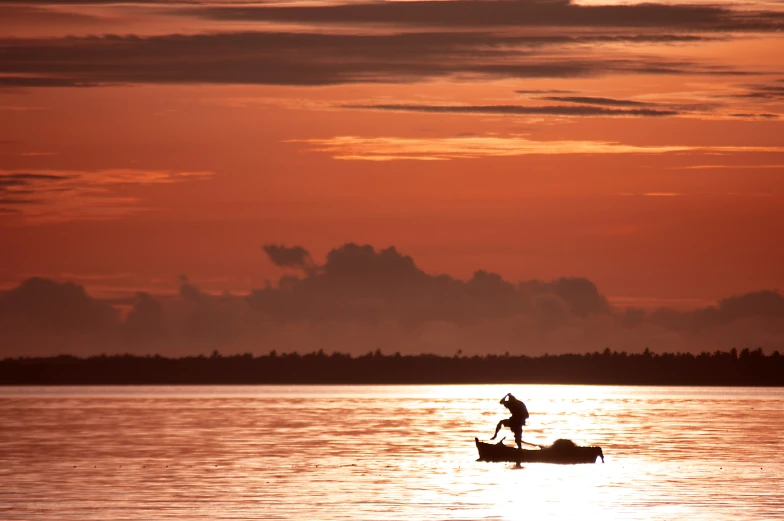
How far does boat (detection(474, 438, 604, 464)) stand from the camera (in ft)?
184

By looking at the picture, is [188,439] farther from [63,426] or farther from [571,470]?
[571,470]

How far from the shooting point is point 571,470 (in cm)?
5534

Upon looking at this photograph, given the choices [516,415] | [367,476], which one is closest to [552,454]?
[516,415]

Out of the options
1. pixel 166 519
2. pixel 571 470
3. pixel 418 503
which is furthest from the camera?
pixel 571 470

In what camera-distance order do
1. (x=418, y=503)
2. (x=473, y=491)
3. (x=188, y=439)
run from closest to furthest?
(x=418, y=503)
(x=473, y=491)
(x=188, y=439)

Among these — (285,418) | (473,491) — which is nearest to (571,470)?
(473,491)

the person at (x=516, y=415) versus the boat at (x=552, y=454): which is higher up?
→ the person at (x=516, y=415)

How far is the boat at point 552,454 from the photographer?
56.2 meters

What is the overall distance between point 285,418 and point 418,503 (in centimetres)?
7037

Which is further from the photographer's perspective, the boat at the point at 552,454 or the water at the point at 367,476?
the boat at the point at 552,454

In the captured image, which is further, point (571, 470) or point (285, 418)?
point (285, 418)

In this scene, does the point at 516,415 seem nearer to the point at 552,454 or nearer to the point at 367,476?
the point at 552,454

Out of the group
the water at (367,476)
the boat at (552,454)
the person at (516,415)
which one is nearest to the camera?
the water at (367,476)

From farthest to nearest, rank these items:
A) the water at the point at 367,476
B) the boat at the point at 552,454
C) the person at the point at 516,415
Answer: the boat at the point at 552,454
the person at the point at 516,415
the water at the point at 367,476
